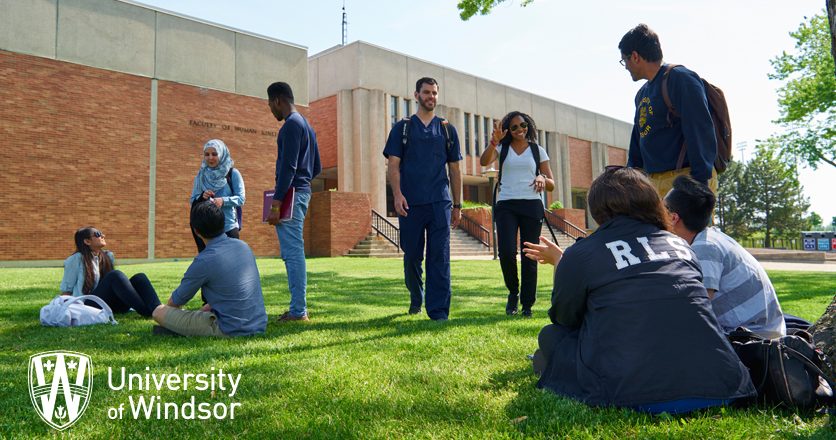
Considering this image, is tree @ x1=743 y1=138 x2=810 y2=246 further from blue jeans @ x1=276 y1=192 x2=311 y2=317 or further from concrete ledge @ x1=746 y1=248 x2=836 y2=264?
blue jeans @ x1=276 y1=192 x2=311 y2=317

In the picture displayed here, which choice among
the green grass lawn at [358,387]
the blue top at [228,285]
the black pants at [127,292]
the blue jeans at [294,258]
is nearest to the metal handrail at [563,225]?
the green grass lawn at [358,387]

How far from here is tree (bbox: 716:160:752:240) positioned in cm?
5466

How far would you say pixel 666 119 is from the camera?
372 centimetres

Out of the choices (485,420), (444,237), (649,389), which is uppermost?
(444,237)

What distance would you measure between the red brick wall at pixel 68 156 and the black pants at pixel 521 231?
58.1 ft

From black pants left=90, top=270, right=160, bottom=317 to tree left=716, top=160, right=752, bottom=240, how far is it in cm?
5816

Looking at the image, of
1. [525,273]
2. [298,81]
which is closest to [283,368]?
[525,273]

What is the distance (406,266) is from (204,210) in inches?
76.3

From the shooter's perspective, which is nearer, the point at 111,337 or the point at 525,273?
the point at 111,337

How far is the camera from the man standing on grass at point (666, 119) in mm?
3465

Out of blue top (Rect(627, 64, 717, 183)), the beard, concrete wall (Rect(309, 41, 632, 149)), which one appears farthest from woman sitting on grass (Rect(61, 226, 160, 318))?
concrete wall (Rect(309, 41, 632, 149))

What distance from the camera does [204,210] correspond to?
3924 mm

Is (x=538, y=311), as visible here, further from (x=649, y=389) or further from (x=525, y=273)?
(x=649, y=389)

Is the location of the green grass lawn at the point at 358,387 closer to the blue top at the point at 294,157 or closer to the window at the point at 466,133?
the blue top at the point at 294,157
